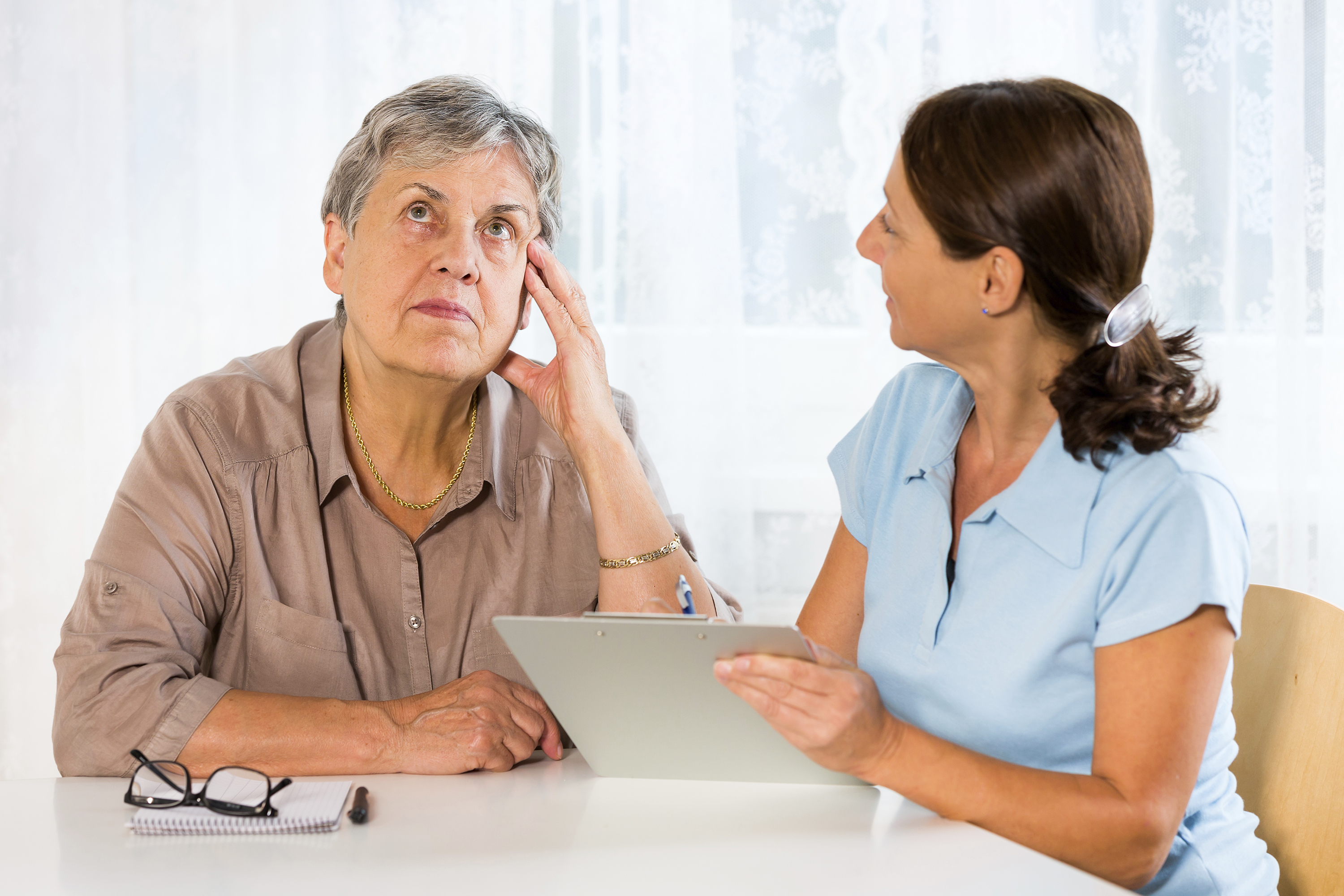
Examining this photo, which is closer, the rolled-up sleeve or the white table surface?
the white table surface

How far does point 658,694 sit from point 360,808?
11.7 inches

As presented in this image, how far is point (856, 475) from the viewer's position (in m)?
1.47

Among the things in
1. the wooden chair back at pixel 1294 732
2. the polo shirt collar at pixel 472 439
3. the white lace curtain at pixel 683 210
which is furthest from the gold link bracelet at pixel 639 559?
the white lace curtain at pixel 683 210

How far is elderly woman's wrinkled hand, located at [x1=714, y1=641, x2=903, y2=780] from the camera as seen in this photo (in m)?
0.98

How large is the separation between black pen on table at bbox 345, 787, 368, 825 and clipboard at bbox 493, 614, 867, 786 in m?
0.19

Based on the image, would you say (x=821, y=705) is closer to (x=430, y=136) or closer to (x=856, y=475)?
(x=856, y=475)

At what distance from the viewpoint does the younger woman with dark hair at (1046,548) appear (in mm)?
1035

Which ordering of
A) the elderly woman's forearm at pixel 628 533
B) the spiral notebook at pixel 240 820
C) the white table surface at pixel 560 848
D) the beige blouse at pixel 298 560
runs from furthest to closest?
the elderly woman's forearm at pixel 628 533, the beige blouse at pixel 298 560, the spiral notebook at pixel 240 820, the white table surface at pixel 560 848

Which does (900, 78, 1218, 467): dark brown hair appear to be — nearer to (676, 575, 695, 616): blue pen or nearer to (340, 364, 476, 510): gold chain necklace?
(676, 575, 695, 616): blue pen

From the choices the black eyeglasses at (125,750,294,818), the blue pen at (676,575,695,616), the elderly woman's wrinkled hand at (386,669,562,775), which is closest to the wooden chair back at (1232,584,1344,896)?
the blue pen at (676,575,695,616)

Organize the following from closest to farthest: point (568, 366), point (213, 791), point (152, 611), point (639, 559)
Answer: point (213, 791) → point (152, 611) → point (639, 559) → point (568, 366)

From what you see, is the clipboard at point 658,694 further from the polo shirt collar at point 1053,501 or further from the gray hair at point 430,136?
the gray hair at point 430,136

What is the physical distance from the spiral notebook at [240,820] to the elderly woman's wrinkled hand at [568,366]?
2.26 ft

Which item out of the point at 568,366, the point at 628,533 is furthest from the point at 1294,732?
the point at 568,366
